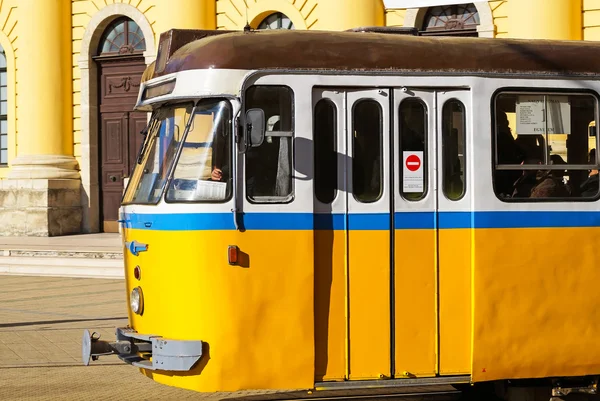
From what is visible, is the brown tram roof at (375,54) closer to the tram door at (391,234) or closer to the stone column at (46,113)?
the tram door at (391,234)

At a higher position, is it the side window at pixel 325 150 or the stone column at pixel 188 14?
the stone column at pixel 188 14

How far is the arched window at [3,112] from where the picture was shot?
29203mm

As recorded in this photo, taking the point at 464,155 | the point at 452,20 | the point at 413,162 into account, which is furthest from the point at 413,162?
the point at 452,20

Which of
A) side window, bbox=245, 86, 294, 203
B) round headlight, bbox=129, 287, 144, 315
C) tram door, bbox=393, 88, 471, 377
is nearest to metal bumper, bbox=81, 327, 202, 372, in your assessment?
round headlight, bbox=129, 287, 144, 315

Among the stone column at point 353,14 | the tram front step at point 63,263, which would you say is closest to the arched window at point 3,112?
the tram front step at point 63,263

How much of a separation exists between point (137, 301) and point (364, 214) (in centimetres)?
187

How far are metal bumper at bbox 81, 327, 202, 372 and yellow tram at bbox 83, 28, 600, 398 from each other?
0.06 feet

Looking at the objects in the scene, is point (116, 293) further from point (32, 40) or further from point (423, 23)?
point (32, 40)

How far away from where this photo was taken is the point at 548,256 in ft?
26.9

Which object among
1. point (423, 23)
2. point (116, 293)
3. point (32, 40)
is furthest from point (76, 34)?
point (116, 293)

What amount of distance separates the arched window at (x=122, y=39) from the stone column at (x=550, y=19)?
997cm

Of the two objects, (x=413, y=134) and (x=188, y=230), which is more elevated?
(x=413, y=134)

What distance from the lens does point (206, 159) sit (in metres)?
7.83

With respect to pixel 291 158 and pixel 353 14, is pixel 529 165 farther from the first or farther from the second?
pixel 353 14
